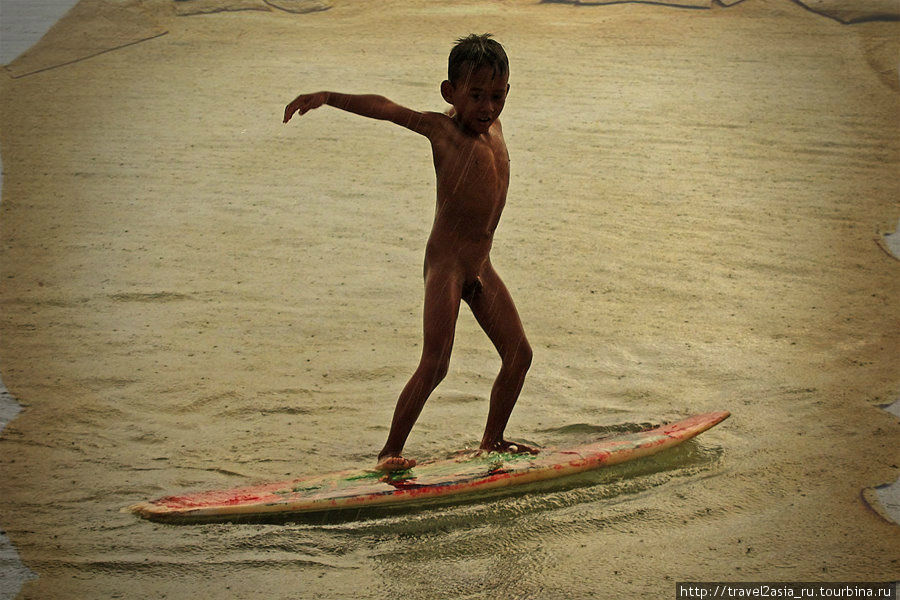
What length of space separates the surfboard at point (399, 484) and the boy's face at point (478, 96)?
1.23 meters

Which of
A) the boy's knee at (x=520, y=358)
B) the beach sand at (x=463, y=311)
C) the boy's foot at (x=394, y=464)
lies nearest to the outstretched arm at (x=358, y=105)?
the boy's knee at (x=520, y=358)

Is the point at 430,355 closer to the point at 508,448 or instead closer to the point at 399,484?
the point at 399,484

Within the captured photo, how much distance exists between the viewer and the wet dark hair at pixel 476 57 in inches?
132

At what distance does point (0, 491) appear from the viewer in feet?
12.1

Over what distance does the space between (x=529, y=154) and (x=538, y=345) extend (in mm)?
3163

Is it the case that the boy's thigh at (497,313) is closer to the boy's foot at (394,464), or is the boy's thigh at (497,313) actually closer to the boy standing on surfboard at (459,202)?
the boy standing on surfboard at (459,202)

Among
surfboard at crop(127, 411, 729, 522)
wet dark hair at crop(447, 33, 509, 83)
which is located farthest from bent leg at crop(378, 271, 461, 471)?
wet dark hair at crop(447, 33, 509, 83)

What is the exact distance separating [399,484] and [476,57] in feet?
4.89

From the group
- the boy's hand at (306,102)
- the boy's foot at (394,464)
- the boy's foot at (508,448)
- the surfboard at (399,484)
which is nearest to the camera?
the boy's hand at (306,102)

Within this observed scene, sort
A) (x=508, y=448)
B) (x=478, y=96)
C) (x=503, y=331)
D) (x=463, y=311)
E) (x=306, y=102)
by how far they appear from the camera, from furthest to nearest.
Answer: (x=463, y=311) < (x=508, y=448) < (x=503, y=331) < (x=478, y=96) < (x=306, y=102)

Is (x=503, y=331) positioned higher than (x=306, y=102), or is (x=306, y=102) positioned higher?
(x=306, y=102)

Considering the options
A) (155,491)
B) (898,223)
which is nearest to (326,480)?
(155,491)

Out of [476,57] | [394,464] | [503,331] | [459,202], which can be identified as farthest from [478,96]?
[394,464]

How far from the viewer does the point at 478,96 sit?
3.42 meters
